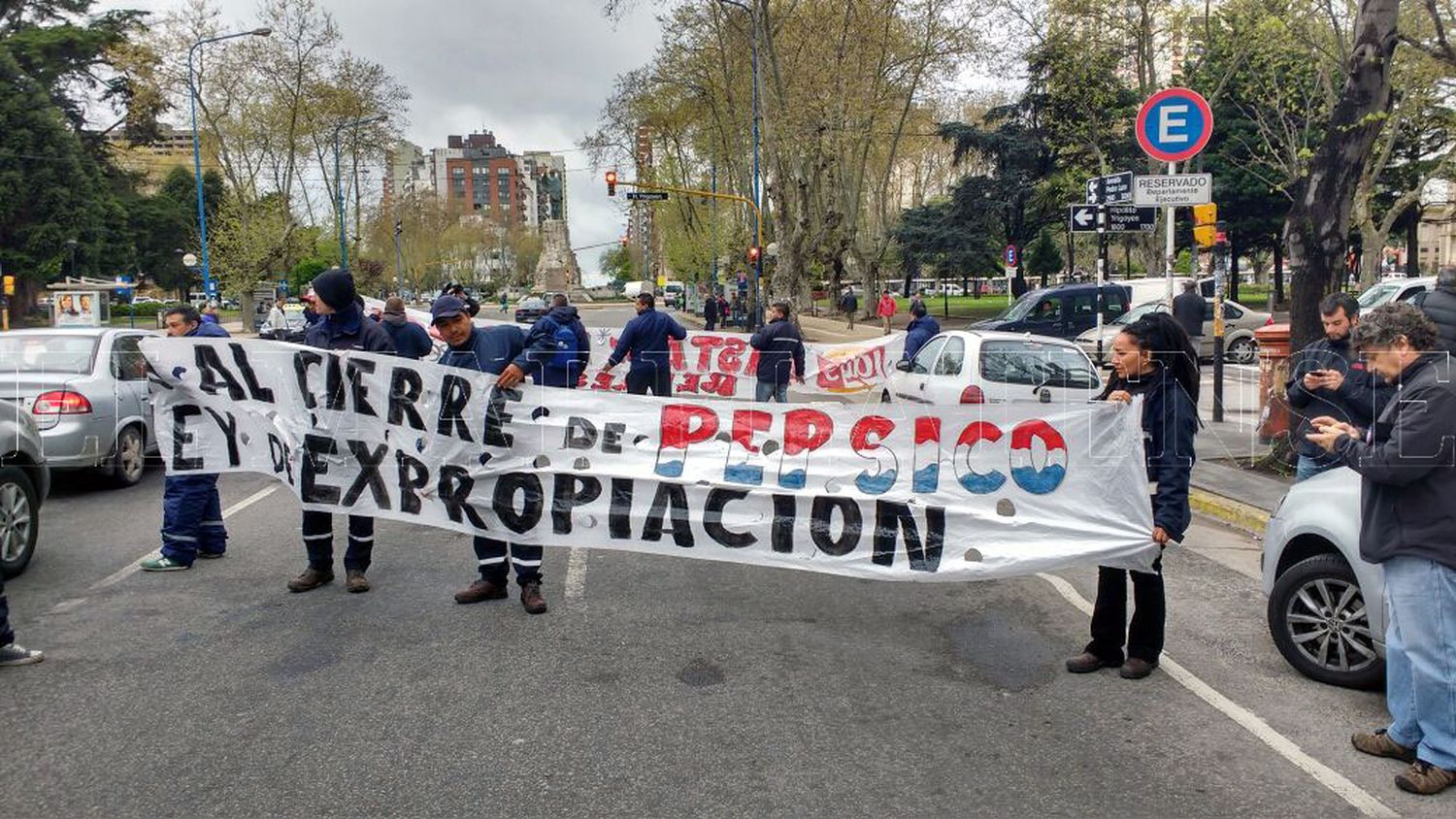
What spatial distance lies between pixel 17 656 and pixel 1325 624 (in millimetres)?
6522

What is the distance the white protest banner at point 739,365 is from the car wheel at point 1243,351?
32.9 feet

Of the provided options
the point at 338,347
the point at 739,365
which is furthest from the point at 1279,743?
the point at 739,365

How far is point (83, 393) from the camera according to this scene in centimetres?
973

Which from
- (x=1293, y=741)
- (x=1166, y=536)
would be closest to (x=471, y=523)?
(x=1166, y=536)

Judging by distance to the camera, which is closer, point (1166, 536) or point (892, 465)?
point (1166, 536)

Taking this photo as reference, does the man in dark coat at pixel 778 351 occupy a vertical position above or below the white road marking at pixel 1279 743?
above

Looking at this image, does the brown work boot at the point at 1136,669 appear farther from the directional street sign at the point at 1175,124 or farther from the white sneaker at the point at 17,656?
the directional street sign at the point at 1175,124

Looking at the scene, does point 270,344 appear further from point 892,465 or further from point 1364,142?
point 1364,142

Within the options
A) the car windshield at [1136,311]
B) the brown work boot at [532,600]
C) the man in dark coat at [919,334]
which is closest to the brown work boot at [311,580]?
the brown work boot at [532,600]

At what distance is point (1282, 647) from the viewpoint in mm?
5090

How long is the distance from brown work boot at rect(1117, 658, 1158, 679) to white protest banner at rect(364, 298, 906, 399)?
9.65 m

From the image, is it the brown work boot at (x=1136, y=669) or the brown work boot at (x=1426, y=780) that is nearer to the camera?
the brown work boot at (x=1426, y=780)

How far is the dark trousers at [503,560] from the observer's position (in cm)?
611

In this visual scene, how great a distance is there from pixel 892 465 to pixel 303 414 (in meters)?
3.74
